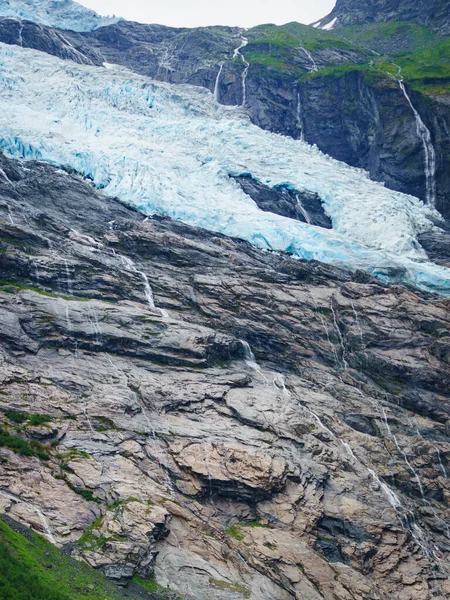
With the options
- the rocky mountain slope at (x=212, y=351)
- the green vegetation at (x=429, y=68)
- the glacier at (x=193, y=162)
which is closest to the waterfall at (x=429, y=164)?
the rocky mountain slope at (x=212, y=351)

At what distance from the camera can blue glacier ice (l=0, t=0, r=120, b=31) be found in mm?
106625

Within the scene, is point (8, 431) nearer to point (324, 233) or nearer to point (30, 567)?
point (30, 567)

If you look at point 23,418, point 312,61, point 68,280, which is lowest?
point 23,418

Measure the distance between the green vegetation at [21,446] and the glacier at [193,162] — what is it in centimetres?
3644

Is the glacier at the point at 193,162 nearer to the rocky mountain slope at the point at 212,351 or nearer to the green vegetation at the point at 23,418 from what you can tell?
the rocky mountain slope at the point at 212,351

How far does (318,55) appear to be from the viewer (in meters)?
117

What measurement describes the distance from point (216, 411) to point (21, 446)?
12.1 m

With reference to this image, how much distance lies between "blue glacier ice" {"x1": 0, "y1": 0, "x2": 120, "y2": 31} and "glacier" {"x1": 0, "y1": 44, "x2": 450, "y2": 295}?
75.9 ft

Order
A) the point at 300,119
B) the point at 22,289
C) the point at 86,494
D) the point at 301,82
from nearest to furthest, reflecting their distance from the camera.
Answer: the point at 86,494, the point at 22,289, the point at 300,119, the point at 301,82

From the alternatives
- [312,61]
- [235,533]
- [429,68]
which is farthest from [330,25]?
[235,533]

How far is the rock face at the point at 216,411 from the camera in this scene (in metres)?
26.7

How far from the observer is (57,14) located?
114 meters

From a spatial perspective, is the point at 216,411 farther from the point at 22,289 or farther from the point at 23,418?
the point at 22,289

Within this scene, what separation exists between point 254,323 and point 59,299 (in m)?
14.3
